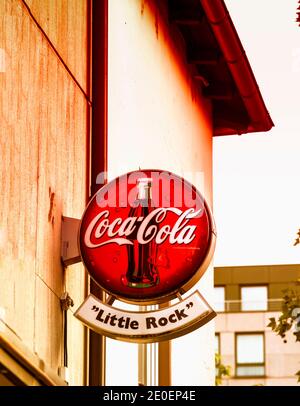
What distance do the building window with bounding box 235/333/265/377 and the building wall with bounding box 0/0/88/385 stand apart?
46.8 m

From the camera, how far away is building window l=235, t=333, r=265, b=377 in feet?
188

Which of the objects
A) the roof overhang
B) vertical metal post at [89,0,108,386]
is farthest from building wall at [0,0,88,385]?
the roof overhang

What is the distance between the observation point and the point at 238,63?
1600cm

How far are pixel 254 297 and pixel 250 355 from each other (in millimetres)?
2577

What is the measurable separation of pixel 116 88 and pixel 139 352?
2.79 meters

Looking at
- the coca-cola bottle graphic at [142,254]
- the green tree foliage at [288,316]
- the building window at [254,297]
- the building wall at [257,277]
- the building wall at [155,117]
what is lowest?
the green tree foliage at [288,316]

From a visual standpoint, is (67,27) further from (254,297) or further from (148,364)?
(254,297)

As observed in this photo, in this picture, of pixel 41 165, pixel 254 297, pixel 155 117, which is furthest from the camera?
pixel 254 297

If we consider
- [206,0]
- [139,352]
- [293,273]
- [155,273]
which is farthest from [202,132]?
[293,273]

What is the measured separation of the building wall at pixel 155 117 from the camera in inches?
470

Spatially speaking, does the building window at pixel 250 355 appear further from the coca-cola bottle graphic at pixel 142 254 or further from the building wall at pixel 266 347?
the coca-cola bottle graphic at pixel 142 254

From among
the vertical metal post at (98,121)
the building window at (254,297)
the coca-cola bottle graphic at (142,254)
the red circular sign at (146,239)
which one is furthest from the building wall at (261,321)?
the red circular sign at (146,239)

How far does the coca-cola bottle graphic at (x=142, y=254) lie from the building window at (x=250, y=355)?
47.6 m

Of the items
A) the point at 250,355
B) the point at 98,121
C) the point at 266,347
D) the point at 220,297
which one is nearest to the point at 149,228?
the point at 98,121
